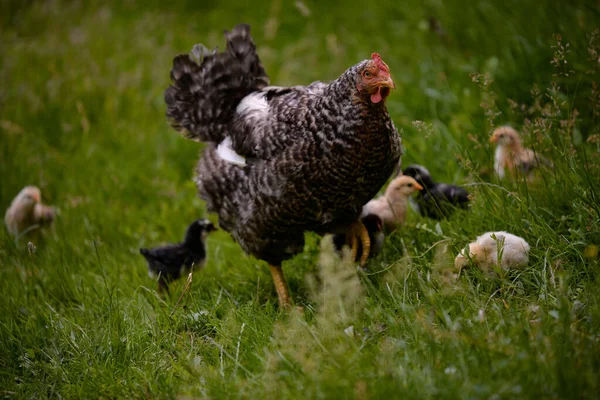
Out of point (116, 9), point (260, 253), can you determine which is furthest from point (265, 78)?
point (116, 9)

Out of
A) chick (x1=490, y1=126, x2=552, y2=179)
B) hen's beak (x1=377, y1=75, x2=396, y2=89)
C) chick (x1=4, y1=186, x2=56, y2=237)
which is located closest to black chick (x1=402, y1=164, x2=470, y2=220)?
chick (x1=490, y1=126, x2=552, y2=179)

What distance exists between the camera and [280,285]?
4.04 metres

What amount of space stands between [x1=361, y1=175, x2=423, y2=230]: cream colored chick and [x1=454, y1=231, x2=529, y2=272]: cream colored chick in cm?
99

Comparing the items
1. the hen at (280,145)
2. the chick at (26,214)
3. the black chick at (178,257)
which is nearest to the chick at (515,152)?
the hen at (280,145)

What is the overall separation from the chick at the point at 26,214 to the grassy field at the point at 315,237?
18 centimetres

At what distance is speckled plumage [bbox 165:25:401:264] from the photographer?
343 centimetres

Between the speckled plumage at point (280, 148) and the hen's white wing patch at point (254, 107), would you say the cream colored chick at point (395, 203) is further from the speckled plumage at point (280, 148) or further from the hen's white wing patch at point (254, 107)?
the hen's white wing patch at point (254, 107)

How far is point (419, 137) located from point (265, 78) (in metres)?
1.66

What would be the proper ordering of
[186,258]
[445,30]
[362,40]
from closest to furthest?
[186,258] → [445,30] → [362,40]

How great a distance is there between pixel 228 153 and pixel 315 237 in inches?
37.6

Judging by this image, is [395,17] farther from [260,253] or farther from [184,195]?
[260,253]

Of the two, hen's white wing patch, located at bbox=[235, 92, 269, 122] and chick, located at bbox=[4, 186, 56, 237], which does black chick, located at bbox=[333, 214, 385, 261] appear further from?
chick, located at bbox=[4, 186, 56, 237]

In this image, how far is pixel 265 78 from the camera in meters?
4.46

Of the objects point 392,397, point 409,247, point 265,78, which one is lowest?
point 409,247
